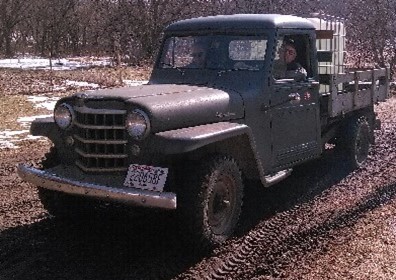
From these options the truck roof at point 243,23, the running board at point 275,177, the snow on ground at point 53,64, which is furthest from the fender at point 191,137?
the snow on ground at point 53,64

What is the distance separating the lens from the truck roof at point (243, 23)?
5457 mm

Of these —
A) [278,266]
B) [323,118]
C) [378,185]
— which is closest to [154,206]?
[278,266]

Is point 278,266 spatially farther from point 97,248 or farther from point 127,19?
point 127,19

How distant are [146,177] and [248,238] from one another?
3.88ft

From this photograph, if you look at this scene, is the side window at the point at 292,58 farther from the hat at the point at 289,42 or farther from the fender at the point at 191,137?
the fender at the point at 191,137

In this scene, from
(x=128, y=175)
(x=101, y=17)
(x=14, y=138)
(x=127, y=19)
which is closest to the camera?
(x=128, y=175)

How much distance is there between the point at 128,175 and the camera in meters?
4.20

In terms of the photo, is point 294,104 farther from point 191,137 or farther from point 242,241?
point 191,137

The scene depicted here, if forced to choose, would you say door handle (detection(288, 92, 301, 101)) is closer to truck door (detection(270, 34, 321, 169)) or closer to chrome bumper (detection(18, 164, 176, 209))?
truck door (detection(270, 34, 321, 169))

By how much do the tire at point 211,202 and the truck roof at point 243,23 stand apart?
5.36 ft

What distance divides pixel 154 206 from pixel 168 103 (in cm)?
89

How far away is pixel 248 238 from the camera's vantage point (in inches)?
186

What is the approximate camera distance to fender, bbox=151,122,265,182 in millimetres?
4051

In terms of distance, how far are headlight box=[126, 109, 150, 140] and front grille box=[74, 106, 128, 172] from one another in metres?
0.09
